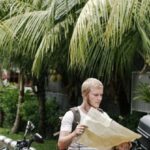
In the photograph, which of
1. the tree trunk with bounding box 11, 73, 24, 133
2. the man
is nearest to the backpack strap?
the man

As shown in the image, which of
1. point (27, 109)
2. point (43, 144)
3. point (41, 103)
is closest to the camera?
point (43, 144)

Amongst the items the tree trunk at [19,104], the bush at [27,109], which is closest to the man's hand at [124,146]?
the bush at [27,109]

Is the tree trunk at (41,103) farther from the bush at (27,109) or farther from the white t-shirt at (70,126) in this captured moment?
the white t-shirt at (70,126)

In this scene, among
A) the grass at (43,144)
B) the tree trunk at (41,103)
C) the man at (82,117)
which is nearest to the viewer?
the man at (82,117)

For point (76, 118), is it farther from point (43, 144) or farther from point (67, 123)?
point (43, 144)

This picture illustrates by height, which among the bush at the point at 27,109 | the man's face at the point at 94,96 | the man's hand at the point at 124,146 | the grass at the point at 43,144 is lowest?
the grass at the point at 43,144

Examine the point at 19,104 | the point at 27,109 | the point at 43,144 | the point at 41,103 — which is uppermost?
the point at 41,103

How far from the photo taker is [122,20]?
19.7 feet

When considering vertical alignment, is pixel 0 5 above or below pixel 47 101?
above

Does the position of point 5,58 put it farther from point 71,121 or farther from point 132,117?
point 71,121

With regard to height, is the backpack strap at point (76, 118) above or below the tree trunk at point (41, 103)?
above

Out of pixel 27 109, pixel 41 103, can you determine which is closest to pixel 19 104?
pixel 27 109

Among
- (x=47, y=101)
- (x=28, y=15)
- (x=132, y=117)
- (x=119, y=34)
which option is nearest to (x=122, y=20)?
(x=119, y=34)

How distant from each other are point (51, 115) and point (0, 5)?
3.54 m
